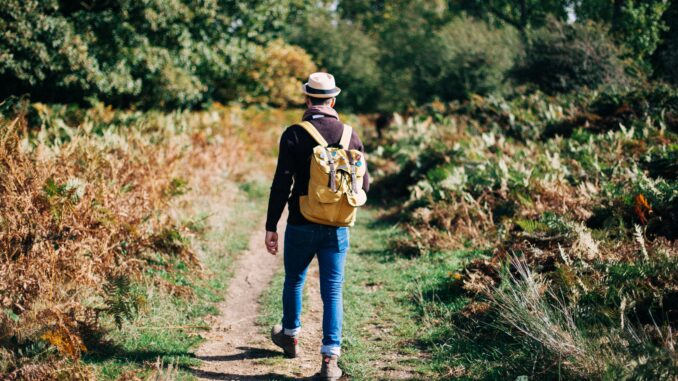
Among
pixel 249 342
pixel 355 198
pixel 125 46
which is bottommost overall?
pixel 249 342

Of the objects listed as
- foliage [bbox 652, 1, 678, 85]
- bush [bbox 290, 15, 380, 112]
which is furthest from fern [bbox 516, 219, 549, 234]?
bush [bbox 290, 15, 380, 112]

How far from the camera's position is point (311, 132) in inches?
167

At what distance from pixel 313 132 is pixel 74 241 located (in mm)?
2642

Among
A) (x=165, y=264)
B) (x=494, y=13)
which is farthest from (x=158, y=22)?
(x=494, y=13)

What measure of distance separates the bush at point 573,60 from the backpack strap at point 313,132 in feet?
39.7

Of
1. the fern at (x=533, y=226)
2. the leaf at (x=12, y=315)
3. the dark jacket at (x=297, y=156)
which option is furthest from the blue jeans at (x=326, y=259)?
the fern at (x=533, y=226)

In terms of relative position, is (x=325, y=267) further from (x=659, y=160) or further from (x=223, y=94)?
(x=223, y=94)

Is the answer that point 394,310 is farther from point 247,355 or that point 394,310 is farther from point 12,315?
point 12,315

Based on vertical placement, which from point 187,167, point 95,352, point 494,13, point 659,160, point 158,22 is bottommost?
point 95,352

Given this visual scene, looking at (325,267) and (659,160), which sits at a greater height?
(659,160)

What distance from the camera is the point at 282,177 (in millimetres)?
4305

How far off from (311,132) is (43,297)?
2.44 m

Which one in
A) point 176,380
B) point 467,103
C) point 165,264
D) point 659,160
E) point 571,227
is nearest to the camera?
point 176,380

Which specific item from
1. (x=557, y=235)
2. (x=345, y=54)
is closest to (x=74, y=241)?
(x=557, y=235)
